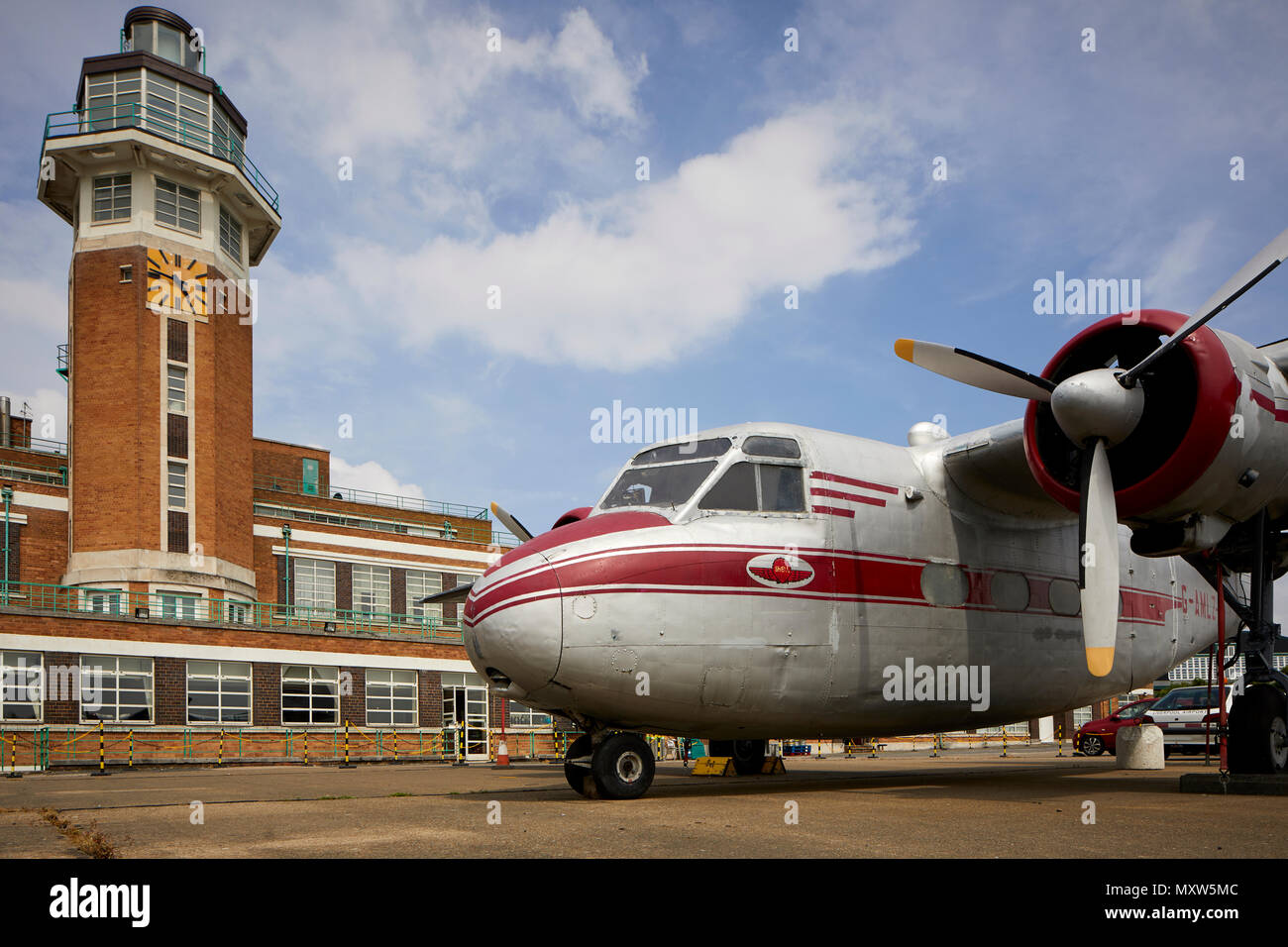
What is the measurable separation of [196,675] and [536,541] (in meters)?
29.4

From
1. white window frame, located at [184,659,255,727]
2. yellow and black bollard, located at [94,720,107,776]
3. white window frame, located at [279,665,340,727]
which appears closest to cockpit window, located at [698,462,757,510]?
yellow and black bollard, located at [94,720,107,776]

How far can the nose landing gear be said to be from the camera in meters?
11.5

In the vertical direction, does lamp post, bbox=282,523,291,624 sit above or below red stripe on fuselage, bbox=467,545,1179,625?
above

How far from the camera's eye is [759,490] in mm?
12609

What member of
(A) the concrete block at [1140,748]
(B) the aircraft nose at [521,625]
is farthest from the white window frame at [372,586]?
(B) the aircraft nose at [521,625]

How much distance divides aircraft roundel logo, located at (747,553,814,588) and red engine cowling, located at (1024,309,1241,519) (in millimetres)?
3004

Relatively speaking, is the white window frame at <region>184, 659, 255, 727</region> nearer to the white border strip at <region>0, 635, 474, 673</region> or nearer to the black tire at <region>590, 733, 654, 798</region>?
the white border strip at <region>0, 635, 474, 673</region>

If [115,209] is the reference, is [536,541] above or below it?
below

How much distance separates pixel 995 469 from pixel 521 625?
7.15 meters

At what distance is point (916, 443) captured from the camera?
52.3ft
